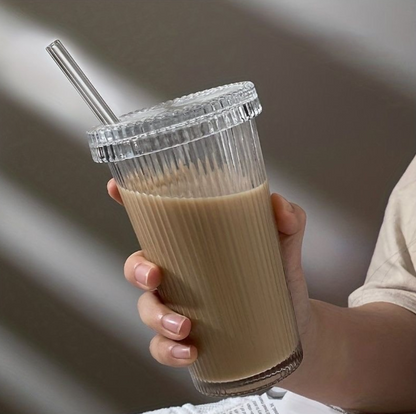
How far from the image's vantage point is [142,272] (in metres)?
0.60

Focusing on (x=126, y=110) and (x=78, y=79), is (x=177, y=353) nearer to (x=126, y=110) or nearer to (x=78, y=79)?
(x=78, y=79)

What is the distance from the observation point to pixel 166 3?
4.02ft

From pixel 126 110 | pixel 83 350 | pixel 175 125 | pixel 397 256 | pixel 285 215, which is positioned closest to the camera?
pixel 175 125

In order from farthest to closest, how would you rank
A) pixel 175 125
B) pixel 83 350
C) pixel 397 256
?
pixel 83 350 → pixel 397 256 → pixel 175 125

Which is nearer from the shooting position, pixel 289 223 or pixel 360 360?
pixel 289 223

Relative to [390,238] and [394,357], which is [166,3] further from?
[394,357]

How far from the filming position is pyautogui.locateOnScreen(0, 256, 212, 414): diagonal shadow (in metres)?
1.34

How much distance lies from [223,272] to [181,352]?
9 centimetres

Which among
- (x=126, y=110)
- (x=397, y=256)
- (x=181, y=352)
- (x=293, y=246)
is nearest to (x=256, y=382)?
(x=181, y=352)

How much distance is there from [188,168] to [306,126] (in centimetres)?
77

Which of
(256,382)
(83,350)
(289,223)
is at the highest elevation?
(289,223)

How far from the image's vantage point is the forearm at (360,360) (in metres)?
0.92

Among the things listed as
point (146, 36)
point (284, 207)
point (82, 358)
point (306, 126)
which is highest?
point (146, 36)

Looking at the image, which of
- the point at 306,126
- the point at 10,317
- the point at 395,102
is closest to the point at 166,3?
the point at 306,126
